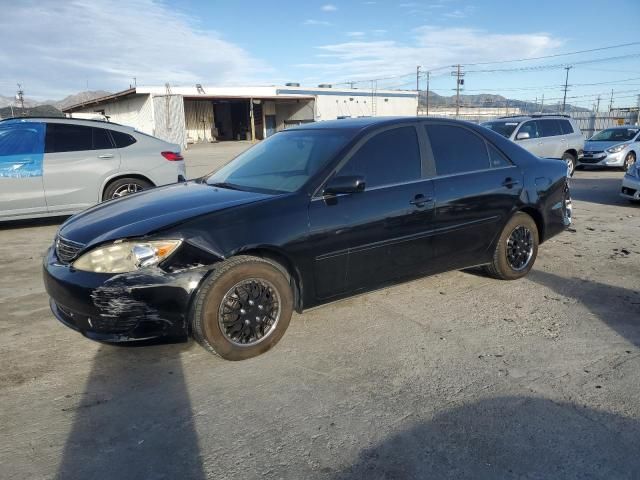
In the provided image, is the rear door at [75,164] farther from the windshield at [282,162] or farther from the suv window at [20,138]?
the windshield at [282,162]

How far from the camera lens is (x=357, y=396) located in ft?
9.39

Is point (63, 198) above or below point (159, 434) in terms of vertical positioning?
above

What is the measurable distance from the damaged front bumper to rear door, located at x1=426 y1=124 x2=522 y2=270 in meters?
2.23

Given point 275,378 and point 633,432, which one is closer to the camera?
point 633,432

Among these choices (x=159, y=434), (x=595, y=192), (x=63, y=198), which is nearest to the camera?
(x=159, y=434)

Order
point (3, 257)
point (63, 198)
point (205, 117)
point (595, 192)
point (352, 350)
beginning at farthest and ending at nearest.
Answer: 1. point (205, 117)
2. point (595, 192)
3. point (63, 198)
4. point (3, 257)
5. point (352, 350)

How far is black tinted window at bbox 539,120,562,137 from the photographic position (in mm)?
13219

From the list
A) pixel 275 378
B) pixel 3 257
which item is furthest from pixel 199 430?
pixel 3 257

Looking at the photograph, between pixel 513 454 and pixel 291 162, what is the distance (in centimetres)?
275

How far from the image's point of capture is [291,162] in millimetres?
4090

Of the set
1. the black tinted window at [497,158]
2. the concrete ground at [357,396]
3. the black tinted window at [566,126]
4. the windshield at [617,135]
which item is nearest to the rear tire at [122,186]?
the concrete ground at [357,396]

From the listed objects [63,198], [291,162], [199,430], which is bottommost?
[199,430]

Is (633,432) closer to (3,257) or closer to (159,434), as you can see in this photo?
(159,434)

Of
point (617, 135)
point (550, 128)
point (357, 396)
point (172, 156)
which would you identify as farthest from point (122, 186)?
point (617, 135)
